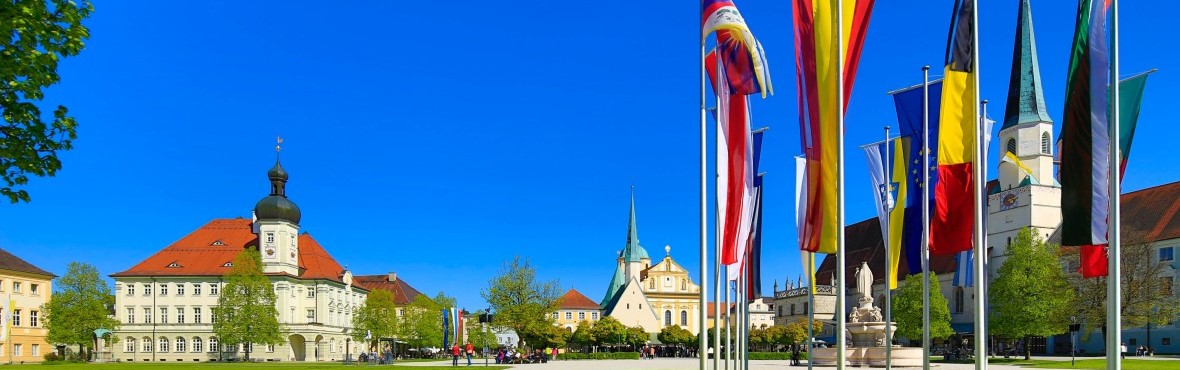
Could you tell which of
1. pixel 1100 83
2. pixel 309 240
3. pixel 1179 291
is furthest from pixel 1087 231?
pixel 309 240

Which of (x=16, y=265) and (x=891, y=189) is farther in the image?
(x=16, y=265)

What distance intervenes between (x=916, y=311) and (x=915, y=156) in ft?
199

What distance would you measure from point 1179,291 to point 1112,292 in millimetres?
64258

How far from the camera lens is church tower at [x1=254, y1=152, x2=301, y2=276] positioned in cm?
9056

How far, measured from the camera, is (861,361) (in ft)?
156

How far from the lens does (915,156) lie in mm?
24891

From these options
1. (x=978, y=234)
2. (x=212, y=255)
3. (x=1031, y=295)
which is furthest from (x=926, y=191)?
(x=212, y=255)

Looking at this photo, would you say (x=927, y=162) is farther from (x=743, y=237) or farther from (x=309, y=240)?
(x=309, y=240)

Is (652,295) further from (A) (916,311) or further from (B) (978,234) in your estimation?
(B) (978,234)

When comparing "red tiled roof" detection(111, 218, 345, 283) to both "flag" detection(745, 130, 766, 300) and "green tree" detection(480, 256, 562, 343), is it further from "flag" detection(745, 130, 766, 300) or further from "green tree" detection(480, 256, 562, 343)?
"flag" detection(745, 130, 766, 300)

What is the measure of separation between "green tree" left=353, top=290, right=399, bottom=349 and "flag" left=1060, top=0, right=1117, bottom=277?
80.3 m

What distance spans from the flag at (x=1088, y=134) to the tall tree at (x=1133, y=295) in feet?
159

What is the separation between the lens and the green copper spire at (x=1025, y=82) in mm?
19531

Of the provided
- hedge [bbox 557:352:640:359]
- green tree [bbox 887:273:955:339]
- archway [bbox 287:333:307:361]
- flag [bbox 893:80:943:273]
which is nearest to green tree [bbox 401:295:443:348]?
archway [bbox 287:333:307:361]
